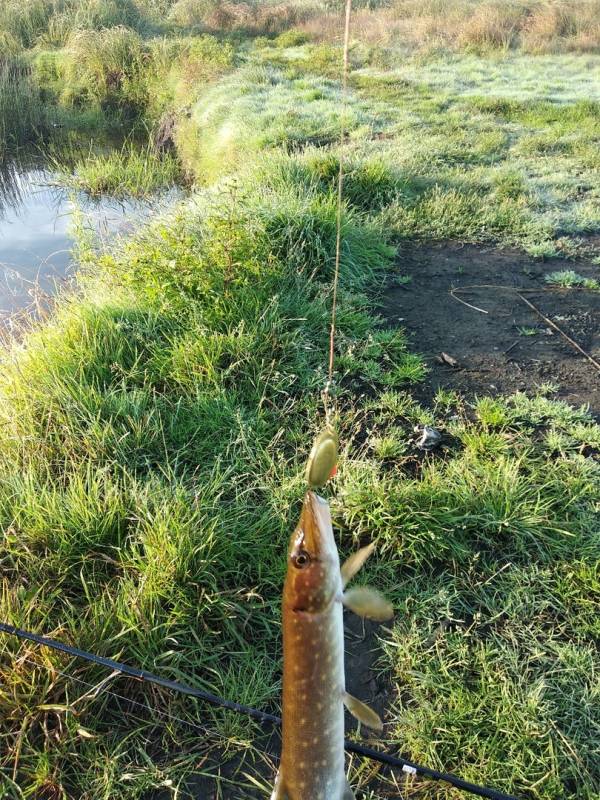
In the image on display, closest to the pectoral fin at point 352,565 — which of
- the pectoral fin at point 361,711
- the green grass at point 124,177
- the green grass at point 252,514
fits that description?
the pectoral fin at point 361,711

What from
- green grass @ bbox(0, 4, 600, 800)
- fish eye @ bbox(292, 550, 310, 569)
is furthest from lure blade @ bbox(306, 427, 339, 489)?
green grass @ bbox(0, 4, 600, 800)

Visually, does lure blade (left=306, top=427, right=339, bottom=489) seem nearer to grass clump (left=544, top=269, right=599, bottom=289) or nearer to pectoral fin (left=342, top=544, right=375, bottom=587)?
pectoral fin (left=342, top=544, right=375, bottom=587)

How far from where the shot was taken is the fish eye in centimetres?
127

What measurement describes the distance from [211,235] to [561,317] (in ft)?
9.89

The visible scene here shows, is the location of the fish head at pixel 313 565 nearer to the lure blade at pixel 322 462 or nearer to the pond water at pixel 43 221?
the lure blade at pixel 322 462

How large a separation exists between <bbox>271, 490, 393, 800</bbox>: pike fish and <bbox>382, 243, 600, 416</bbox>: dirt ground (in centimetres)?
307

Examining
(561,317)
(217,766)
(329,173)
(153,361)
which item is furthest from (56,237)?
(217,766)

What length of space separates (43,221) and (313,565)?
9.39 m

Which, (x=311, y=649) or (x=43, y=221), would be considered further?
(x=43, y=221)

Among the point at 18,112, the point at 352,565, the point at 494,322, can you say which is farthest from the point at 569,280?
the point at 18,112

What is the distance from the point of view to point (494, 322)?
5152mm

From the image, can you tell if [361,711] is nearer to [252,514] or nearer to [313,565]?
[313,565]

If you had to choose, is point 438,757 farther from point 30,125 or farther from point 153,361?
point 30,125

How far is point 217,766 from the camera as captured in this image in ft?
7.66
